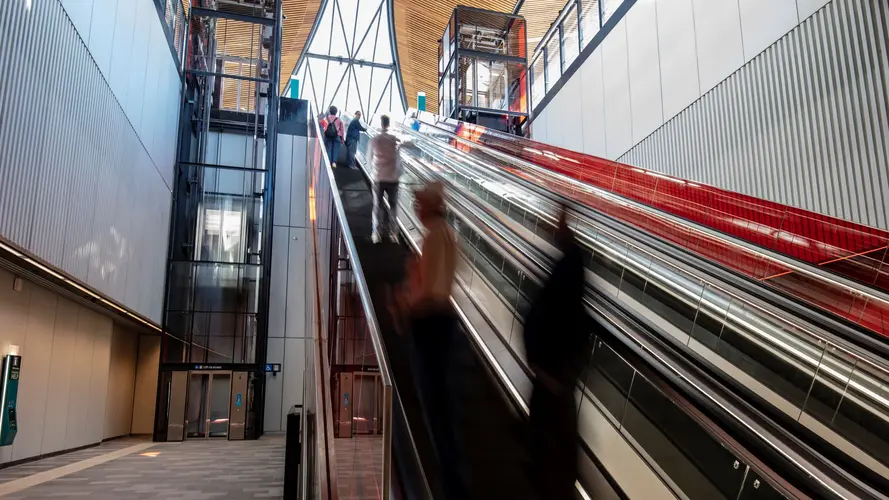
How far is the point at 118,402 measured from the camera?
15695 millimetres

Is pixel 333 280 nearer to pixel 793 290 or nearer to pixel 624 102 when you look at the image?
pixel 793 290

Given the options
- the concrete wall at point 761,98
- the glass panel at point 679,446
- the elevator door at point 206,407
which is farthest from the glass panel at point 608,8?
the glass panel at point 679,446

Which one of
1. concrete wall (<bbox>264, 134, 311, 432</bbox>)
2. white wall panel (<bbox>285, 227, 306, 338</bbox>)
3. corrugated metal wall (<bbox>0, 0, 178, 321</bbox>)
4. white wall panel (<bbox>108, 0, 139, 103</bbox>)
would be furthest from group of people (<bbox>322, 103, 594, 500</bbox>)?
white wall panel (<bbox>285, 227, 306, 338</bbox>)

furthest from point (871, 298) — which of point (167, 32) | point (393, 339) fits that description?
point (167, 32)

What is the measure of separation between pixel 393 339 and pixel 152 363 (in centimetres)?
1510

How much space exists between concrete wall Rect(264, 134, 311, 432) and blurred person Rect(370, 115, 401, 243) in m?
9.07

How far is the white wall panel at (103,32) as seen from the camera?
950cm

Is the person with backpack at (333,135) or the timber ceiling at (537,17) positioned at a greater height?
the timber ceiling at (537,17)

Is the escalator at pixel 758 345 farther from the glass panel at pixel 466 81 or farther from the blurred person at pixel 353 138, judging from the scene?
the glass panel at pixel 466 81

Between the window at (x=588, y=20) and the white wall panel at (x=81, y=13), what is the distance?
11520 mm

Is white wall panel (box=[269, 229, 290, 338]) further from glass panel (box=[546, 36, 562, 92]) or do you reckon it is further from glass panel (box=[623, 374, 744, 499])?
glass panel (box=[623, 374, 744, 499])

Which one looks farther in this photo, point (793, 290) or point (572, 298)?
point (793, 290)

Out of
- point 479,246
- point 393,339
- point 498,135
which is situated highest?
point 498,135

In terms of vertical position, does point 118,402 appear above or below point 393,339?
below
